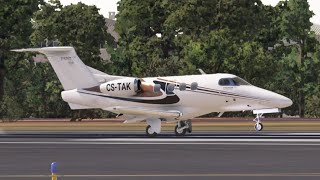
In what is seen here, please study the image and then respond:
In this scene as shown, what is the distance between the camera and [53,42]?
83.0 metres

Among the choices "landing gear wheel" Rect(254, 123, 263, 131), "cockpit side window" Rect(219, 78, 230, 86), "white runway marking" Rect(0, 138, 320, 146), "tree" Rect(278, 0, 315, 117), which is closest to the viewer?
"white runway marking" Rect(0, 138, 320, 146)

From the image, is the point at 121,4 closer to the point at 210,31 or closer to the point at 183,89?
the point at 210,31

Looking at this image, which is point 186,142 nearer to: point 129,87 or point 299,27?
point 129,87

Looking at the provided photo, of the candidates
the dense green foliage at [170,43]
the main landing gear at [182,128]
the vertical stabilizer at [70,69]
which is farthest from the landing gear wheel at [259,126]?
the dense green foliage at [170,43]

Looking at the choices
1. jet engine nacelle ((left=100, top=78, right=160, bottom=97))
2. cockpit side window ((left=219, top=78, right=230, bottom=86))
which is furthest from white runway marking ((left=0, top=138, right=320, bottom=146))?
cockpit side window ((left=219, top=78, right=230, bottom=86))

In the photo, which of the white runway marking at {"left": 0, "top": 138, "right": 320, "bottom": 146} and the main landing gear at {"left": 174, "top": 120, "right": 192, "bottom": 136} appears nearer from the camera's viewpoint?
the white runway marking at {"left": 0, "top": 138, "right": 320, "bottom": 146}

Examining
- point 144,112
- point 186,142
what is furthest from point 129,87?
point 186,142

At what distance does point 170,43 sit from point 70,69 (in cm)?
3755

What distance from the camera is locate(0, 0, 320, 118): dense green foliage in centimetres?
7919

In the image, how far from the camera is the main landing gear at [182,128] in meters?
47.9

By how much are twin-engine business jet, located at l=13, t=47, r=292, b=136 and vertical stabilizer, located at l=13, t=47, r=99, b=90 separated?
40 centimetres
